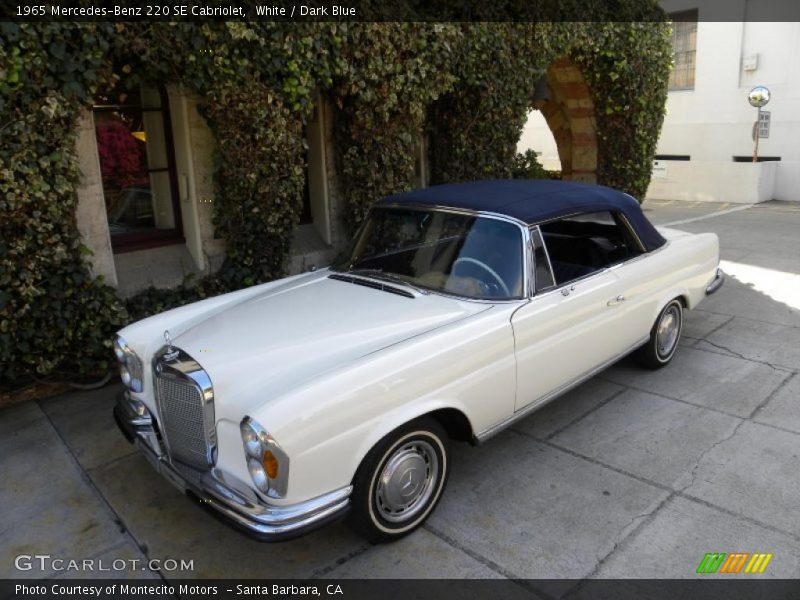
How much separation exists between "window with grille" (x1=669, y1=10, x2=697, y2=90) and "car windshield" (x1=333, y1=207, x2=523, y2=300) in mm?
13863

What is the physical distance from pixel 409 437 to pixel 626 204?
2.65 metres

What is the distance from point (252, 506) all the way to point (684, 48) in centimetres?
1663

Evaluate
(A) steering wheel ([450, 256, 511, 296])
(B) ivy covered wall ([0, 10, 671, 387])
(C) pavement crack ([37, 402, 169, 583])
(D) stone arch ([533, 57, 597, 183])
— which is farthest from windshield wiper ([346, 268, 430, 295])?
(D) stone arch ([533, 57, 597, 183])

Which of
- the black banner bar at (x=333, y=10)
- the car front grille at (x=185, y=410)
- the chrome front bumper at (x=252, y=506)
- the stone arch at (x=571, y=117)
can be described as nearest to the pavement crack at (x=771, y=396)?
the chrome front bumper at (x=252, y=506)

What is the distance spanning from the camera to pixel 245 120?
5453 millimetres

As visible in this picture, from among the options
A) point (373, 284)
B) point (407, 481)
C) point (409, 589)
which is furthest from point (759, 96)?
point (409, 589)

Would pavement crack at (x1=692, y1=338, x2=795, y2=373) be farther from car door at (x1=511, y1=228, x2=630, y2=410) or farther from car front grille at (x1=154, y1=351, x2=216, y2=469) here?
car front grille at (x1=154, y1=351, x2=216, y2=469)

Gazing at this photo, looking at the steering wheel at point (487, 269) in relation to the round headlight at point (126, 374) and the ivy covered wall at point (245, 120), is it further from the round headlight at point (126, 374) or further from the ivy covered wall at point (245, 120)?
the ivy covered wall at point (245, 120)

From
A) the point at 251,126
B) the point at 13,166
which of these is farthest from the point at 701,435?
the point at 13,166

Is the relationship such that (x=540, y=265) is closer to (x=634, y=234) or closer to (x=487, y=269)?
(x=487, y=269)

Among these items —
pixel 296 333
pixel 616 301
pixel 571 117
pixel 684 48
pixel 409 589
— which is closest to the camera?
pixel 409 589

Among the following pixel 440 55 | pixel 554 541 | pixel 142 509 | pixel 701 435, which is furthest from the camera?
pixel 440 55

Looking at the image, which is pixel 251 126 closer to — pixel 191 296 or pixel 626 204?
pixel 191 296

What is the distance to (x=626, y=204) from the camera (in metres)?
4.62
